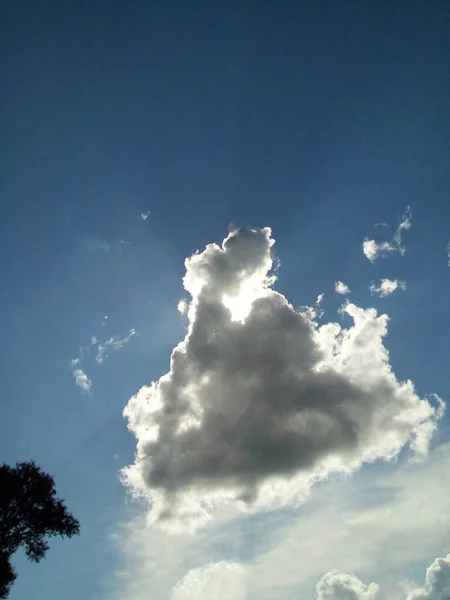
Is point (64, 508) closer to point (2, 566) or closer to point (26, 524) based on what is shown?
point (26, 524)

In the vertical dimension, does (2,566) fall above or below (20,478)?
below

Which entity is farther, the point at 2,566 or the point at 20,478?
the point at 20,478

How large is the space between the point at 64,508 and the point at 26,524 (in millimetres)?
3572

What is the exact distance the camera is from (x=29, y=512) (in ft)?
138

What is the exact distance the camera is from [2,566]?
38.3 meters

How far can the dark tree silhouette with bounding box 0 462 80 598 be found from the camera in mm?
41281

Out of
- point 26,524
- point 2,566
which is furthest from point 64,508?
point 2,566

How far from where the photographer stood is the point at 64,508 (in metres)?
43.6

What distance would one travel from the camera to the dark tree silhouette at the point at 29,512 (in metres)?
41.3

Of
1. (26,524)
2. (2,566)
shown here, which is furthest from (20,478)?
→ (2,566)

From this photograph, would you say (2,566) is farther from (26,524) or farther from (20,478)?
(20,478)

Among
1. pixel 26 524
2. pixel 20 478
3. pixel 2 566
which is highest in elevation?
pixel 20 478

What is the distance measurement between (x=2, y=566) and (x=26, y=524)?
4185mm
